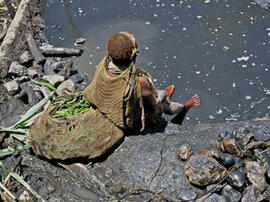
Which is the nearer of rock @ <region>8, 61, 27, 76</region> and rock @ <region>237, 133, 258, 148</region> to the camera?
rock @ <region>237, 133, 258, 148</region>

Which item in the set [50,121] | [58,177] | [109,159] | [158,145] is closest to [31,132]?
[50,121]

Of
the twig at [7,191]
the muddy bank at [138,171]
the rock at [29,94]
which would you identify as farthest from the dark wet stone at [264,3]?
the twig at [7,191]

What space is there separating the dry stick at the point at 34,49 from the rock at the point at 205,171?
253 cm

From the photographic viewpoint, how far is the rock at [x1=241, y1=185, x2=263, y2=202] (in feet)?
10.8

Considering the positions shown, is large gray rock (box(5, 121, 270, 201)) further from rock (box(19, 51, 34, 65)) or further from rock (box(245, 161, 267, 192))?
rock (box(19, 51, 34, 65))

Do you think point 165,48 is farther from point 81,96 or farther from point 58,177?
point 58,177

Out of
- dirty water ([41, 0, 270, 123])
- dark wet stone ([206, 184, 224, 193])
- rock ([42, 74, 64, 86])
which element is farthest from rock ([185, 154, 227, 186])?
rock ([42, 74, 64, 86])

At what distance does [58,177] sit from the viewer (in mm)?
3775

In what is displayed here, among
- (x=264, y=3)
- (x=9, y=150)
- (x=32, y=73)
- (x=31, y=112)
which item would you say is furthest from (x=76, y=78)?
(x=264, y=3)

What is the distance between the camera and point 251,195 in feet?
10.8

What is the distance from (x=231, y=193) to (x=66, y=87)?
7.19 ft

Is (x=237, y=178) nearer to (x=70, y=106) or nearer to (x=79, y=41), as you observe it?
(x=70, y=106)

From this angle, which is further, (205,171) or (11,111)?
(11,111)

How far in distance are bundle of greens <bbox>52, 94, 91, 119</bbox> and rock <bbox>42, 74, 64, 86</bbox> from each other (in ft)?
1.61
